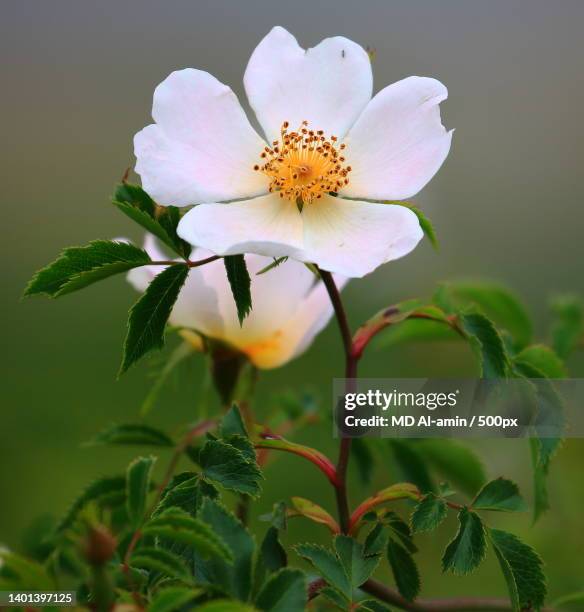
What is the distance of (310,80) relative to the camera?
0.59m

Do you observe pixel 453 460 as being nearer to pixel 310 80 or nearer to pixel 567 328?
pixel 567 328

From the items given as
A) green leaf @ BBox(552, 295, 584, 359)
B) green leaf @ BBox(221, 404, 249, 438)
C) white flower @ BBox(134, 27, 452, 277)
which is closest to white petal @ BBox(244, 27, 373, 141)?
white flower @ BBox(134, 27, 452, 277)

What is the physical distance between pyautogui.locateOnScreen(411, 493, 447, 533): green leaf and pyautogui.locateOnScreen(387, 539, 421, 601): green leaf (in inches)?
1.6

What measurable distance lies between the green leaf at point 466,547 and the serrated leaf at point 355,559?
→ 0.12ft

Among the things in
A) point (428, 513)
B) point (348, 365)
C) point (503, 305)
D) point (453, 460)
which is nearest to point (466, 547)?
point (428, 513)

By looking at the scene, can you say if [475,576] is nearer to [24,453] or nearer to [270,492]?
[270,492]

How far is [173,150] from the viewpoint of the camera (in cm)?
54

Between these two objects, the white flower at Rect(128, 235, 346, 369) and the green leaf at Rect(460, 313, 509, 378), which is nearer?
the green leaf at Rect(460, 313, 509, 378)

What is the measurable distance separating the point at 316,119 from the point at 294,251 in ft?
0.51

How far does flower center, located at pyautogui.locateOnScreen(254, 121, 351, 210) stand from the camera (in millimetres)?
599

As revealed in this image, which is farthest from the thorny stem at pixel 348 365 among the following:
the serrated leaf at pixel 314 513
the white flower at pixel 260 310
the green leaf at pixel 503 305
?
the green leaf at pixel 503 305

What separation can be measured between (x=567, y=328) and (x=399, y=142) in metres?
0.32

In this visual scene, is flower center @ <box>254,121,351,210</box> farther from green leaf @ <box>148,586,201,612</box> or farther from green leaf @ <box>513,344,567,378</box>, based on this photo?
green leaf @ <box>148,586,201,612</box>

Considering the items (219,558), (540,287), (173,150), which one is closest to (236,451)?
(219,558)
